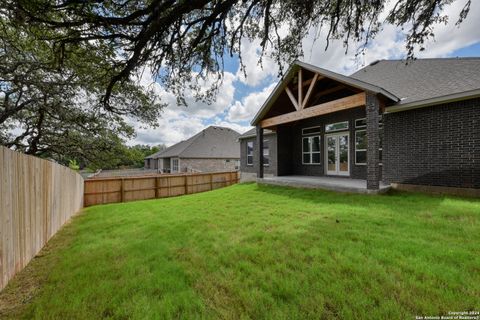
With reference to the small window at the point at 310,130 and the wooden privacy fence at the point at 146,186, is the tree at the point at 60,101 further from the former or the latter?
the small window at the point at 310,130

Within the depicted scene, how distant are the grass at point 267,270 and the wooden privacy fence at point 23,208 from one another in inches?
11.3

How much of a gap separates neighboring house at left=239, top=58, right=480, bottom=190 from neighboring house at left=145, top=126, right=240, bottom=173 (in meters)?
14.6

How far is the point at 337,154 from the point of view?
11.1m

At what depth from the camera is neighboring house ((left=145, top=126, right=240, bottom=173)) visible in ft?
83.5

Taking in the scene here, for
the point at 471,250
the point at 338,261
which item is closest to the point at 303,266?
the point at 338,261

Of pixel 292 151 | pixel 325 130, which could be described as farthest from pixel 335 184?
pixel 292 151

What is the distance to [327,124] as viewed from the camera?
11.6 meters

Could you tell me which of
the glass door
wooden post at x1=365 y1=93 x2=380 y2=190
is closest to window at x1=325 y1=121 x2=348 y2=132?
the glass door

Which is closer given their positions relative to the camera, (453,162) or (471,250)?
(471,250)

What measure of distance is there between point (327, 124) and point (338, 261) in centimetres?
A: 969

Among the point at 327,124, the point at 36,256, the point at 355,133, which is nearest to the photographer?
the point at 36,256

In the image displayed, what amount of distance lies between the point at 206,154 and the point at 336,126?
57.8 ft

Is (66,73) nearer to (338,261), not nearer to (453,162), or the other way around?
(338,261)

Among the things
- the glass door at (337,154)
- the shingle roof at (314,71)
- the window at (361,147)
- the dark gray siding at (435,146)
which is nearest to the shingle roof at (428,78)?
the dark gray siding at (435,146)
